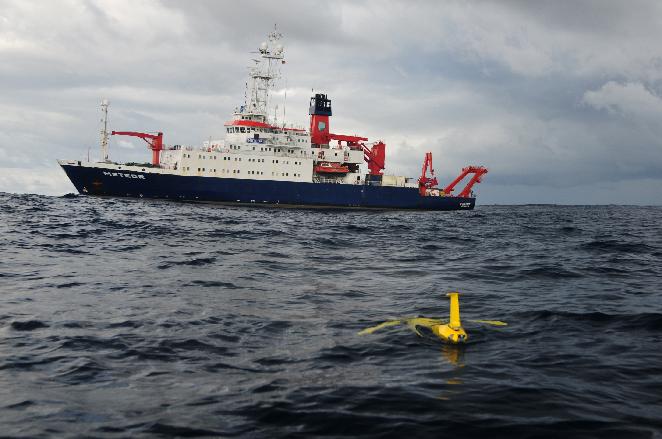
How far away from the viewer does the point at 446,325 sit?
27.6ft

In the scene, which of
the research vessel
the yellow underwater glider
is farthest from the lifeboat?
the yellow underwater glider

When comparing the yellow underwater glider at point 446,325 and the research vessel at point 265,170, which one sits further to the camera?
the research vessel at point 265,170

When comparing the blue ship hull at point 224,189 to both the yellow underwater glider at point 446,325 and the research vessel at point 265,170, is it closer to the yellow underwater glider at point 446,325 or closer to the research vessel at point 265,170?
the research vessel at point 265,170

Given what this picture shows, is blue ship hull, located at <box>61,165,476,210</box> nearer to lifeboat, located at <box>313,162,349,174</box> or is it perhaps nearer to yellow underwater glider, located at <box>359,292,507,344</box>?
lifeboat, located at <box>313,162,349,174</box>

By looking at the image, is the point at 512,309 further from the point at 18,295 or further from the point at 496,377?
the point at 18,295

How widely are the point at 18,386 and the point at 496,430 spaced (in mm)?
5637

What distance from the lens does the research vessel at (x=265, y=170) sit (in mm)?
53438

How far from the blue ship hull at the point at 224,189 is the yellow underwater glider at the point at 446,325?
47359 mm

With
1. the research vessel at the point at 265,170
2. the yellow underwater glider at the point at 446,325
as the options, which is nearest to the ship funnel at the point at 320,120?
the research vessel at the point at 265,170

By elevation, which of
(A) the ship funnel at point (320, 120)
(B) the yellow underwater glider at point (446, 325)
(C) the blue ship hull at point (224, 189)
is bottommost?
(B) the yellow underwater glider at point (446, 325)


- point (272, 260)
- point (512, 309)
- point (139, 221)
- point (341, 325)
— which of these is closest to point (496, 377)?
point (341, 325)

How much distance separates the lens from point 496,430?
5066mm

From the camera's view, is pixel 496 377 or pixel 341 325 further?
pixel 341 325

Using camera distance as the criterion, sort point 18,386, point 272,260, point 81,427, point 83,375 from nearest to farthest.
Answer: point 81,427 < point 18,386 < point 83,375 < point 272,260
